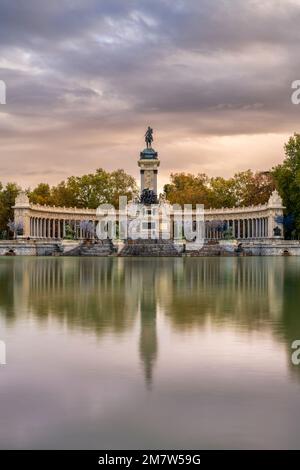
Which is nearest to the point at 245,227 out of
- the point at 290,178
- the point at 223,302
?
the point at 290,178

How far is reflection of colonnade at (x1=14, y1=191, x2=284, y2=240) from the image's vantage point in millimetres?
87900

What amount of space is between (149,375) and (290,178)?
79.6m

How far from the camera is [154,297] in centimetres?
2000

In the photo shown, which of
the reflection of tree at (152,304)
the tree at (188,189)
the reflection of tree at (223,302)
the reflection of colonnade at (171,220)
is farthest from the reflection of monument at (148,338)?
the tree at (188,189)

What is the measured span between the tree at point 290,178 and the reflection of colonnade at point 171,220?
219cm

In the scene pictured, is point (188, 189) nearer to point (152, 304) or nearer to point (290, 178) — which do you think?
point (290, 178)

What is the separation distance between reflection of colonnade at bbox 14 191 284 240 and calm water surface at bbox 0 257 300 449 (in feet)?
232

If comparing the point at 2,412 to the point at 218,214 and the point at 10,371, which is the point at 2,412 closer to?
the point at 10,371

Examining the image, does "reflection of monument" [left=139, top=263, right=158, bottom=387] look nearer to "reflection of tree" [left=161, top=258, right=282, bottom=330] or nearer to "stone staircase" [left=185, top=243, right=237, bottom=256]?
"reflection of tree" [left=161, top=258, right=282, bottom=330]

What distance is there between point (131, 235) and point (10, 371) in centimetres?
8881

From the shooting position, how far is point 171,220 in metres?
102

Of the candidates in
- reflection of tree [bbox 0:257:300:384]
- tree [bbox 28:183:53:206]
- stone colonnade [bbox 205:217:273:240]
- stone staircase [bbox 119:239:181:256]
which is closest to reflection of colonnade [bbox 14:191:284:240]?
stone colonnade [bbox 205:217:273:240]

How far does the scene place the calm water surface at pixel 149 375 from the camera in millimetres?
6965
